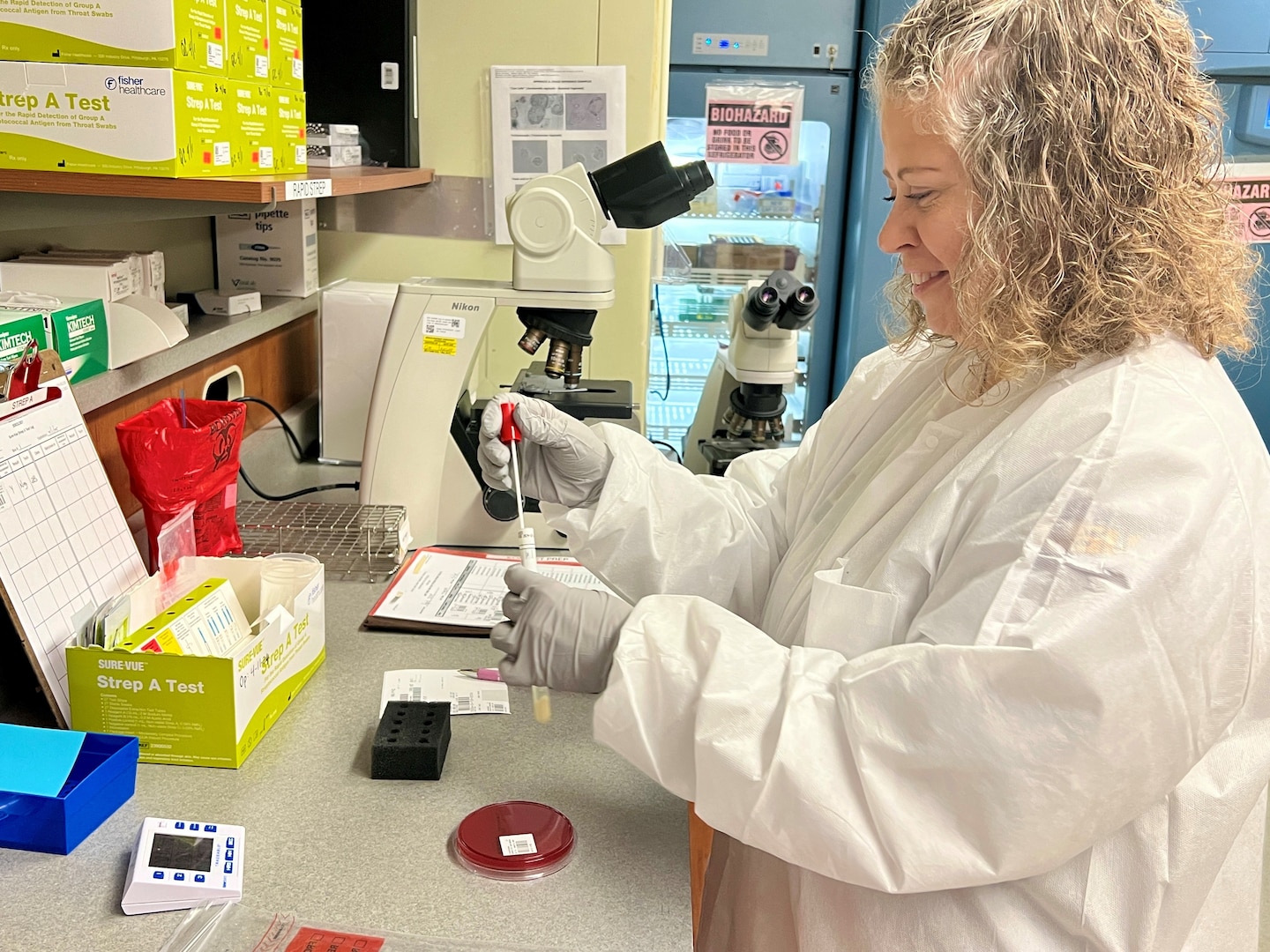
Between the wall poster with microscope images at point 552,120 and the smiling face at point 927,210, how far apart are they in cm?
123

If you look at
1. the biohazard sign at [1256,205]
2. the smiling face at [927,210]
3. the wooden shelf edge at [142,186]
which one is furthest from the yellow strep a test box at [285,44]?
the biohazard sign at [1256,205]

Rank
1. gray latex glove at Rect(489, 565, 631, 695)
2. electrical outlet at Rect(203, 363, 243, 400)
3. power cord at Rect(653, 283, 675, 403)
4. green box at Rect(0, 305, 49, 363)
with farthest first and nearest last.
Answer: power cord at Rect(653, 283, 675, 403) → electrical outlet at Rect(203, 363, 243, 400) → green box at Rect(0, 305, 49, 363) → gray latex glove at Rect(489, 565, 631, 695)

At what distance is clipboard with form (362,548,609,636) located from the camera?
4.33 feet

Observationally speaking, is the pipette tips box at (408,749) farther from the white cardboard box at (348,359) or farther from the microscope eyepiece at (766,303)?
the microscope eyepiece at (766,303)

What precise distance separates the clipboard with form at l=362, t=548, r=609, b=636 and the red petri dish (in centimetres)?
35

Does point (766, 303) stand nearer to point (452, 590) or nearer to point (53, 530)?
point (452, 590)

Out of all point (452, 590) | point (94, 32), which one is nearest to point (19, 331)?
point (94, 32)

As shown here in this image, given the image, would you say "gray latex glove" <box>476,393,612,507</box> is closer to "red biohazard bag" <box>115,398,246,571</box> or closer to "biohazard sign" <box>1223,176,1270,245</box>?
"red biohazard bag" <box>115,398,246,571</box>

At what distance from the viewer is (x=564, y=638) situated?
3.10 ft

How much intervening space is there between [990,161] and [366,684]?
842mm

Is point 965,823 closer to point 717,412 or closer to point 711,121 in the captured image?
point 717,412

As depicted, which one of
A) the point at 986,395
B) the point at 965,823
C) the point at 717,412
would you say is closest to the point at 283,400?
the point at 717,412

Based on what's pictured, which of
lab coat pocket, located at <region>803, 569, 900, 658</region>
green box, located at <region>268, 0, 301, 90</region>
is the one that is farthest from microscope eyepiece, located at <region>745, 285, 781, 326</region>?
lab coat pocket, located at <region>803, 569, 900, 658</region>

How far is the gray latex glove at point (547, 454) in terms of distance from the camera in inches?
51.4
